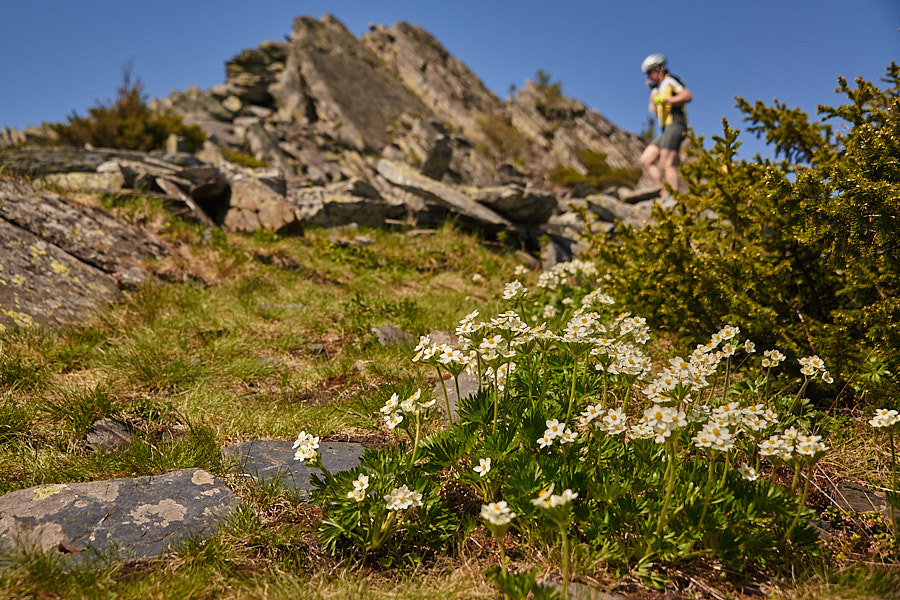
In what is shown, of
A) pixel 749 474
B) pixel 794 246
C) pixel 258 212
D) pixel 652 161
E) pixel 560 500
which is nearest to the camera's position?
pixel 560 500

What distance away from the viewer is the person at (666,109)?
9352 mm

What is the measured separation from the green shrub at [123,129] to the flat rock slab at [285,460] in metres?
17.9

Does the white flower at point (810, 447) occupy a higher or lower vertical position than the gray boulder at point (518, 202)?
lower

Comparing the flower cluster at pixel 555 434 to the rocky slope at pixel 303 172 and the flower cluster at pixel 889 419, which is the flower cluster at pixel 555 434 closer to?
the flower cluster at pixel 889 419

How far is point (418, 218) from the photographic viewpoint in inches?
412

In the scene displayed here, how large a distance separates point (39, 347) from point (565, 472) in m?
4.40

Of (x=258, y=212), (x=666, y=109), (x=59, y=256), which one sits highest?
(x=666, y=109)

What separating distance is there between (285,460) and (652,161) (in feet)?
31.7

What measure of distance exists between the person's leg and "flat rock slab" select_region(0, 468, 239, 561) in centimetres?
967

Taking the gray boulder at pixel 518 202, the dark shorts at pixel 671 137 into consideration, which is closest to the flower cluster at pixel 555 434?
the gray boulder at pixel 518 202

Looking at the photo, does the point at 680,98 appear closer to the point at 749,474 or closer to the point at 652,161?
the point at 652,161

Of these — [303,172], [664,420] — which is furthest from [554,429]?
[303,172]

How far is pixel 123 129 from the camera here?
16766 mm

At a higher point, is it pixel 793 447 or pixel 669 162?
pixel 669 162
